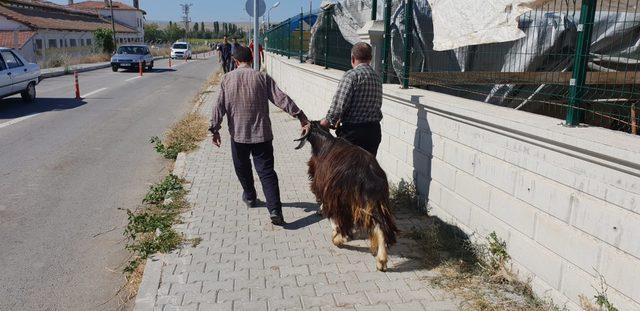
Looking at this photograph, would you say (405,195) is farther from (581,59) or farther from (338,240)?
(581,59)

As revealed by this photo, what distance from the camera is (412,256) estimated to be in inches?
176

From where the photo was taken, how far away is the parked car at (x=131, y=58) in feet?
97.7

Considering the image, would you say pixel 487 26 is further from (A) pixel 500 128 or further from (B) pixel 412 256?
(B) pixel 412 256

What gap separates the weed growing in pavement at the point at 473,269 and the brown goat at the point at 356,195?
1.65 ft

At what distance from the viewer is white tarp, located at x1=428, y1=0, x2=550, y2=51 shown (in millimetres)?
3871

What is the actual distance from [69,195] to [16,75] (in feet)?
30.4

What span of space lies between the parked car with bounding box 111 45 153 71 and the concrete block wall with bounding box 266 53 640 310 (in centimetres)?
2697

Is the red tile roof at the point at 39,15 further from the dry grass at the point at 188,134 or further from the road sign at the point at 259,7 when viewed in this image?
the dry grass at the point at 188,134

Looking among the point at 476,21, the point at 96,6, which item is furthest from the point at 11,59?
the point at 96,6

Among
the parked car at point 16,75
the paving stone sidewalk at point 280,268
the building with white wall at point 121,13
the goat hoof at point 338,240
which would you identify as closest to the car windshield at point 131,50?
the parked car at point 16,75

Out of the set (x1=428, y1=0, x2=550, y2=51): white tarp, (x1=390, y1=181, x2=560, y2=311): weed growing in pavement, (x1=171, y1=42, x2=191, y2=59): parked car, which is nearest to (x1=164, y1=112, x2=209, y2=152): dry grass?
(x1=428, y1=0, x2=550, y2=51): white tarp

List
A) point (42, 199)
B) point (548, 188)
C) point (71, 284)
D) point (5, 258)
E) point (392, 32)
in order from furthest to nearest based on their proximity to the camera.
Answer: point (392, 32) < point (42, 199) < point (5, 258) < point (71, 284) < point (548, 188)

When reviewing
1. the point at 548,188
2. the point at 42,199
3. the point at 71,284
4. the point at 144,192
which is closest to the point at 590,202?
the point at 548,188

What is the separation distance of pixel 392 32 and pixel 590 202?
4.15m
